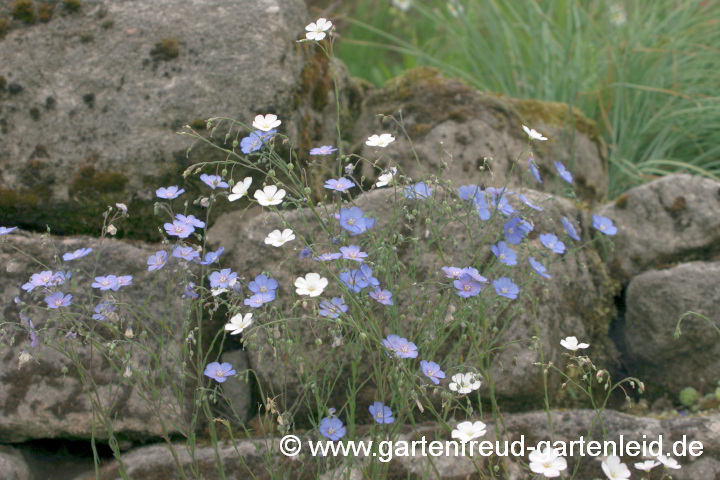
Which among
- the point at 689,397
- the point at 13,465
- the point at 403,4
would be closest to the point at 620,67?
the point at 689,397

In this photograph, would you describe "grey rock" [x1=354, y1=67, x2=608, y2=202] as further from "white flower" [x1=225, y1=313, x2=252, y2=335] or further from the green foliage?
"white flower" [x1=225, y1=313, x2=252, y2=335]

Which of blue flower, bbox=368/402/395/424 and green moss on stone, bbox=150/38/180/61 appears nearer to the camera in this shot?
blue flower, bbox=368/402/395/424

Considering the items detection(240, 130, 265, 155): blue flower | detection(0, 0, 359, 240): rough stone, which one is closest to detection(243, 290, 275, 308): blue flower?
detection(240, 130, 265, 155): blue flower

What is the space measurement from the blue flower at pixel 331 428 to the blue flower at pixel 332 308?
0.92 feet

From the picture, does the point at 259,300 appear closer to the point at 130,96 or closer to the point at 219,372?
the point at 219,372

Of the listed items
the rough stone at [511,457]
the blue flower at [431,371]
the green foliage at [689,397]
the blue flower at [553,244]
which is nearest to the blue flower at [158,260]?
the rough stone at [511,457]

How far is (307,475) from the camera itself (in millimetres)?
2396

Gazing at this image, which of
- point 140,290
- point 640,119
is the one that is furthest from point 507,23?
point 140,290

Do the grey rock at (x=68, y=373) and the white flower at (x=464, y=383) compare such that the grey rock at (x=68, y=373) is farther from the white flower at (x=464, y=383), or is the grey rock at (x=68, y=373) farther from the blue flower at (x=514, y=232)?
the blue flower at (x=514, y=232)

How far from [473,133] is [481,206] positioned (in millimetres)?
1273

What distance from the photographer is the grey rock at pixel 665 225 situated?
3.11 metres

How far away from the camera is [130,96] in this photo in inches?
114

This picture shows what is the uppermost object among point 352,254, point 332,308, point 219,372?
point 352,254

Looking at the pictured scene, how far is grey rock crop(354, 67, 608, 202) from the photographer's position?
325cm
